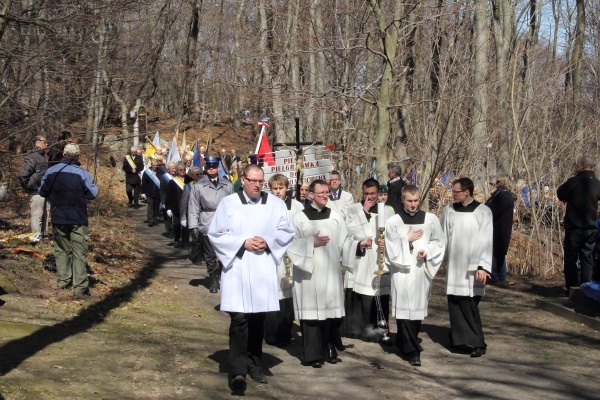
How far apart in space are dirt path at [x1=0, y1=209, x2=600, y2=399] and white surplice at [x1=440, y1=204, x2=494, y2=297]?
2.75 feet

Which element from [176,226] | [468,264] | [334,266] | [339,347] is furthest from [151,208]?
[468,264]

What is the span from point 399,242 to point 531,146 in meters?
10.8

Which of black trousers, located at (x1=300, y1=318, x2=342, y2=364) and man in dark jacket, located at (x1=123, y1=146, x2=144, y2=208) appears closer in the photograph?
black trousers, located at (x1=300, y1=318, x2=342, y2=364)

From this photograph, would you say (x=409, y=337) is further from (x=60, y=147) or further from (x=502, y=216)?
(x=60, y=147)

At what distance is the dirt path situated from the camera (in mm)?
8383

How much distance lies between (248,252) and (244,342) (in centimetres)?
87

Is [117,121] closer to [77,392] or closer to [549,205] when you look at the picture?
[549,205]

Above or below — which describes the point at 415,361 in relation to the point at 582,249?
below

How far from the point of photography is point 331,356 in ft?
33.1

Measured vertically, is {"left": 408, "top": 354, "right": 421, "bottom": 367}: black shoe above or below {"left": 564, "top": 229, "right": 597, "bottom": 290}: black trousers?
below

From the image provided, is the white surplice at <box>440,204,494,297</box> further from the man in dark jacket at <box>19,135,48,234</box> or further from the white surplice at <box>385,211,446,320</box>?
the man in dark jacket at <box>19,135,48,234</box>

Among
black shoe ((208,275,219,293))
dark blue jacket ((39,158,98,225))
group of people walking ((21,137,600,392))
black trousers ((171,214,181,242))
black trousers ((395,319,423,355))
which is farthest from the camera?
black trousers ((171,214,181,242))

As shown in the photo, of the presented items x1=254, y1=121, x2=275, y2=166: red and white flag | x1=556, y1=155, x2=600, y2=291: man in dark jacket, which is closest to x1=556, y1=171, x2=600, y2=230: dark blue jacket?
x1=556, y1=155, x2=600, y2=291: man in dark jacket

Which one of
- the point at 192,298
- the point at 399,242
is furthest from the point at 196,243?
the point at 399,242
